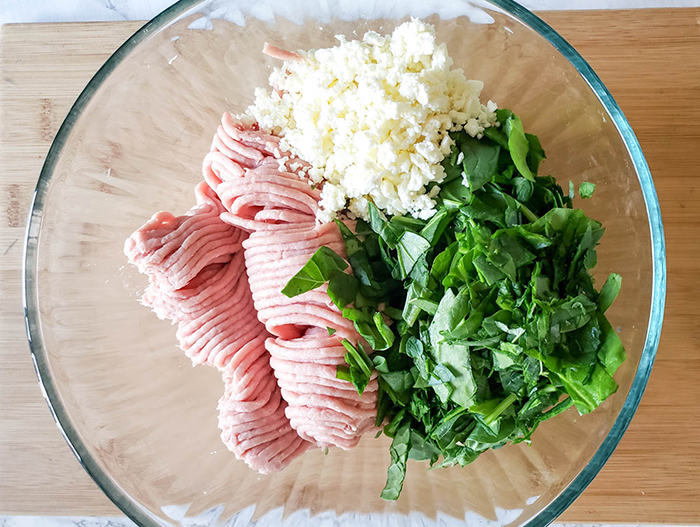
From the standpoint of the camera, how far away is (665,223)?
5.37ft

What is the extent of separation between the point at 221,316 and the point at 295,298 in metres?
0.19

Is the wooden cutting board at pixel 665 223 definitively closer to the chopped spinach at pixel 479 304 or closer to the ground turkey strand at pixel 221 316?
the chopped spinach at pixel 479 304

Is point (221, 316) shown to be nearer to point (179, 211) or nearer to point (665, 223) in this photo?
point (179, 211)

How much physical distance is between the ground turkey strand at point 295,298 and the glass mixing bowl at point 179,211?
25 cm

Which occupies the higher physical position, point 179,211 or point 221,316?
point 179,211

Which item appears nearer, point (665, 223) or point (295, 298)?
point (295, 298)

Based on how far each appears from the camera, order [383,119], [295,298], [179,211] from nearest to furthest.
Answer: [383,119], [295,298], [179,211]

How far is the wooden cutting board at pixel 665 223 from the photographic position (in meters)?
1.63

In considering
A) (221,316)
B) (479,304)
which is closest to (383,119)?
(479,304)

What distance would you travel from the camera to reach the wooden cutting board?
163 centimetres

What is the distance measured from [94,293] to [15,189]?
49cm

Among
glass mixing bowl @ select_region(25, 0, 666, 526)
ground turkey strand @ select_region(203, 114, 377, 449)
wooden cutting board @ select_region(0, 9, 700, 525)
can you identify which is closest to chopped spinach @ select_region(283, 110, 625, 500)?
ground turkey strand @ select_region(203, 114, 377, 449)

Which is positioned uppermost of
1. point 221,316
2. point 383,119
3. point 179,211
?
point 383,119

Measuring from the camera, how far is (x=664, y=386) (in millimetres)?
1627
